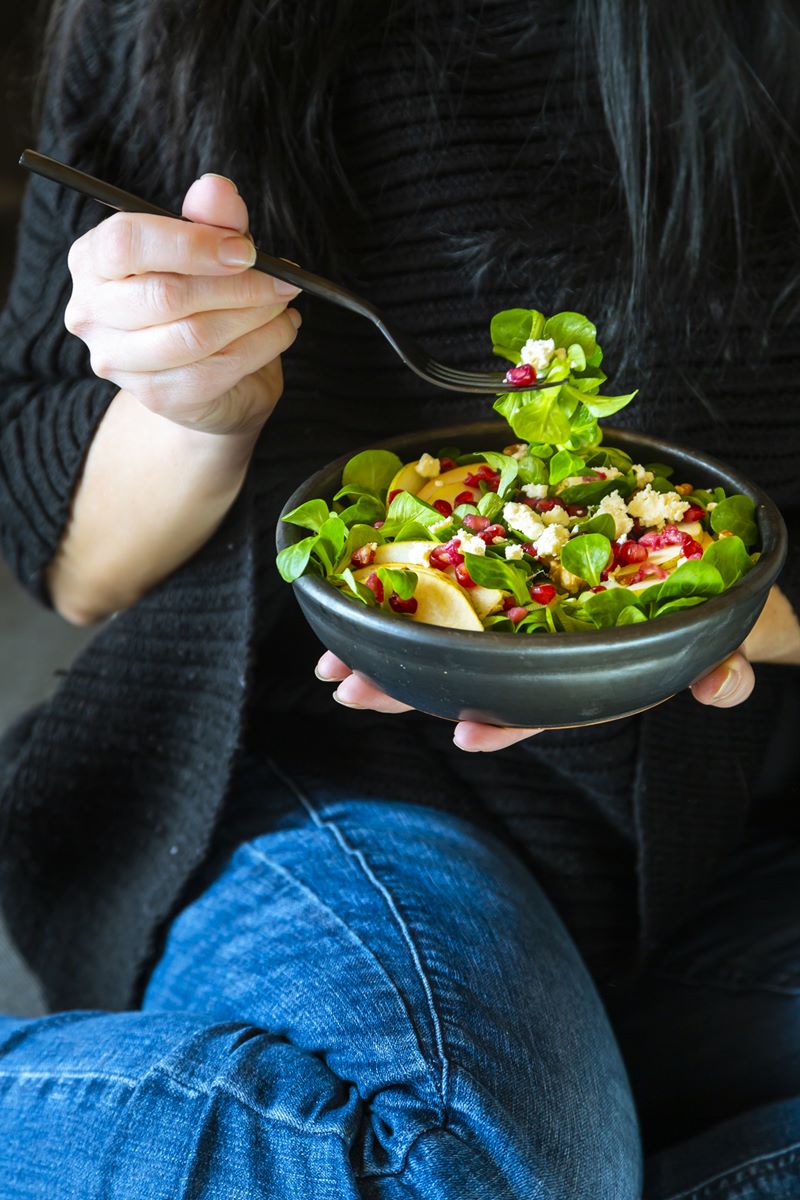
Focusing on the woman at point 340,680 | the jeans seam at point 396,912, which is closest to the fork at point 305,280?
the woman at point 340,680

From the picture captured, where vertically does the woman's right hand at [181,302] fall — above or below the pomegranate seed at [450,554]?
above

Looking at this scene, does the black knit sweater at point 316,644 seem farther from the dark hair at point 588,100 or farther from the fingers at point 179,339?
the fingers at point 179,339

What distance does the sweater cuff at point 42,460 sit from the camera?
900 mm

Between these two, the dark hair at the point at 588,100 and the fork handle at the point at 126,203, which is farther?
the dark hair at the point at 588,100

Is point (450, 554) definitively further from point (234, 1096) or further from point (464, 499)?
point (234, 1096)

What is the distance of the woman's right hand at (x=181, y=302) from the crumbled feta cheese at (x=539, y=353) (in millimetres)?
141

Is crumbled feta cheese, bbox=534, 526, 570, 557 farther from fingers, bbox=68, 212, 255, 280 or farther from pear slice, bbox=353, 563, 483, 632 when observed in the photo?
fingers, bbox=68, 212, 255, 280

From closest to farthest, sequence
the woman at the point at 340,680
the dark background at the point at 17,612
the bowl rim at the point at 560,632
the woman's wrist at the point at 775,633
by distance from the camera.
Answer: the bowl rim at the point at 560,632 → the woman at the point at 340,680 → the woman's wrist at the point at 775,633 → the dark background at the point at 17,612

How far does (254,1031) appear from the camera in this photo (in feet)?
2.50

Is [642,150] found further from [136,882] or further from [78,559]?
[136,882]

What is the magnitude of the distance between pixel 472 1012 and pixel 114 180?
65 centimetres

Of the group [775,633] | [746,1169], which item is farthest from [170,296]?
[746,1169]

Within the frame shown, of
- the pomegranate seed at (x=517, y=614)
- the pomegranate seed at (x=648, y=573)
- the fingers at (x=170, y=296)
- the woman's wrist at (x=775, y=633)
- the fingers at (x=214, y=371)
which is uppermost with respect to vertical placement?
the fingers at (x=170, y=296)

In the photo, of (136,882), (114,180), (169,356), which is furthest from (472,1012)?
(114,180)
